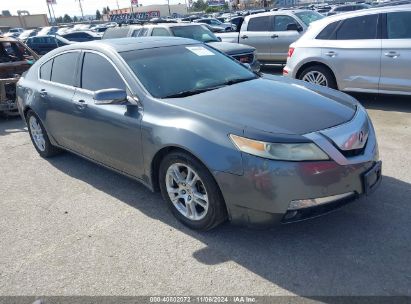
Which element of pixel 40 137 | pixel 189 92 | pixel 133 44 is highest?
pixel 133 44

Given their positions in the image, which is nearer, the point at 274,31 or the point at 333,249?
the point at 333,249

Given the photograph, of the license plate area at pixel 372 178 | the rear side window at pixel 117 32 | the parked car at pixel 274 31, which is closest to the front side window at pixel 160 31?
the rear side window at pixel 117 32

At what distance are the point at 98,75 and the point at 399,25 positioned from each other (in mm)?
5075

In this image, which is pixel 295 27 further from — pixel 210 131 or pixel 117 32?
pixel 210 131

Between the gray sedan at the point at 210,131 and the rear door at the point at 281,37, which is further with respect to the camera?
the rear door at the point at 281,37

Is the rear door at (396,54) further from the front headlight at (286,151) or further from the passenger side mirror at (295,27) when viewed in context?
the front headlight at (286,151)

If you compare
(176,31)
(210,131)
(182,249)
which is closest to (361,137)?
(210,131)

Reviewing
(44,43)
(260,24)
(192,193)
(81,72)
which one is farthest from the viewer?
(44,43)

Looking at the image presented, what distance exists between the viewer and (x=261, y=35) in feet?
38.1

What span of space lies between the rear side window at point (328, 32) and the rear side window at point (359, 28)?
10 centimetres

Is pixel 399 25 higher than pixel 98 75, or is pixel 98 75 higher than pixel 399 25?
pixel 98 75

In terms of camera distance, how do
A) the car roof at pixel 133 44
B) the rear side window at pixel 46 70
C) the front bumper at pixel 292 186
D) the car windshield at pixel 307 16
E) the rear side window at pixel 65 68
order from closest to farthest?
the front bumper at pixel 292 186 → the car roof at pixel 133 44 → the rear side window at pixel 65 68 → the rear side window at pixel 46 70 → the car windshield at pixel 307 16

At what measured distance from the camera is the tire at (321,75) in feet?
24.6

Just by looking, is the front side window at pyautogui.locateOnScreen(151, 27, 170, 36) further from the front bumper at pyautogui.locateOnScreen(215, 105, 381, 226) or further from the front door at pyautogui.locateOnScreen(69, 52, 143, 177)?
the front bumper at pyautogui.locateOnScreen(215, 105, 381, 226)
